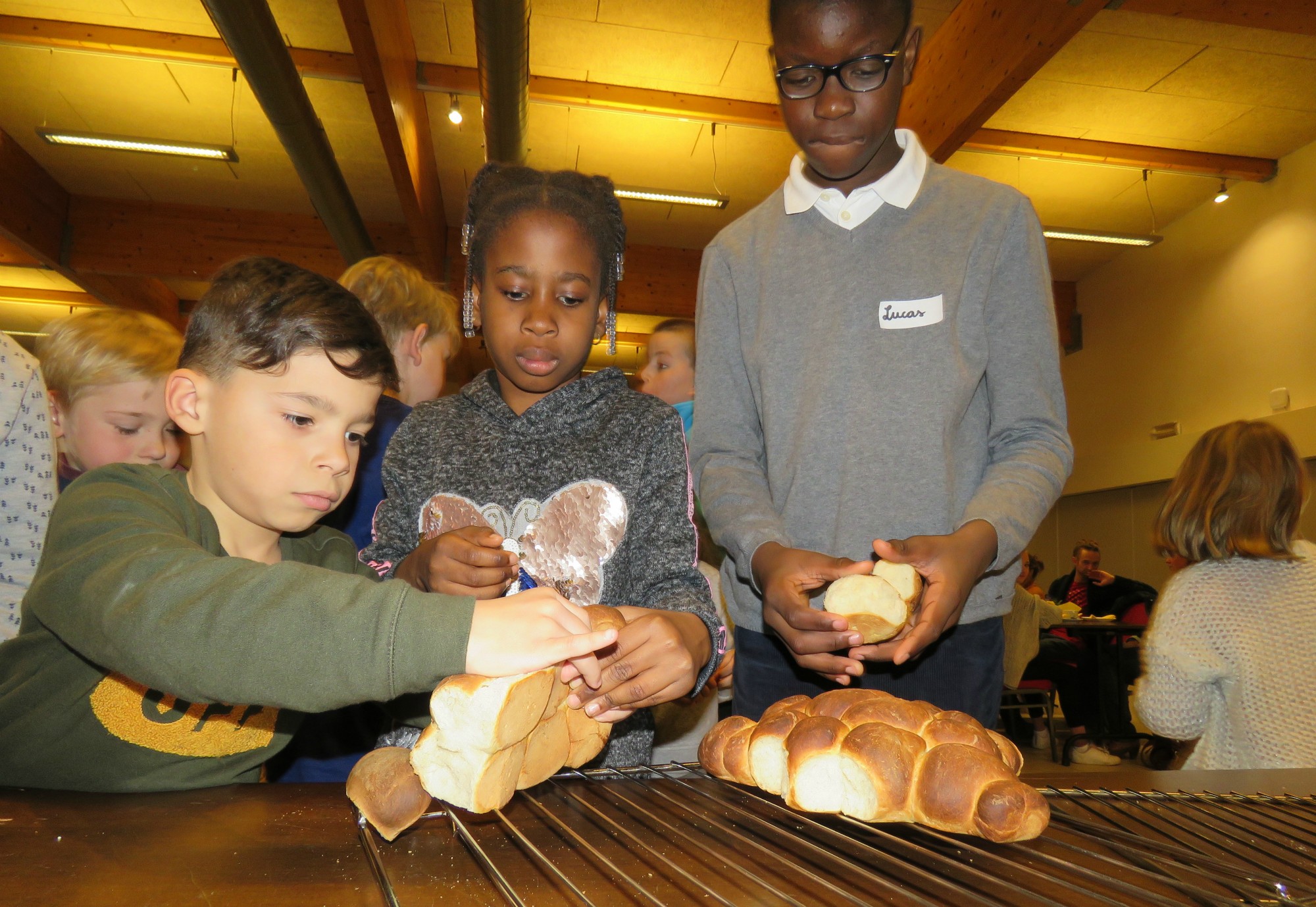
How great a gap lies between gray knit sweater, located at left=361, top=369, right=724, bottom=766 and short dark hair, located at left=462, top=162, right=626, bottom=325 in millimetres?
269

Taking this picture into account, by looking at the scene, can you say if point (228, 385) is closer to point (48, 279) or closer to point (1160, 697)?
point (1160, 697)

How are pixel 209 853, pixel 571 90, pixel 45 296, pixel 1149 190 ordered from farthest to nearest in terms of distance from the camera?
pixel 45 296
pixel 1149 190
pixel 571 90
pixel 209 853

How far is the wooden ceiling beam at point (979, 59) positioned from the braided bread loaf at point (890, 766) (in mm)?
4477

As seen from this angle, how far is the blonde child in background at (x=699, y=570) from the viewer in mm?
1737

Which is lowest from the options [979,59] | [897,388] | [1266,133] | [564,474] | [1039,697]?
[1039,697]

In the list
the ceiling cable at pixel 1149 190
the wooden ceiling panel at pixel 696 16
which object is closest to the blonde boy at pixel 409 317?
the wooden ceiling panel at pixel 696 16

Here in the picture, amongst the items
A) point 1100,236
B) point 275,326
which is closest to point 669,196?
point 1100,236

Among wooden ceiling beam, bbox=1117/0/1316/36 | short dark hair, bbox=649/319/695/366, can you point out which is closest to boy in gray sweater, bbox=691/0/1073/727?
short dark hair, bbox=649/319/695/366

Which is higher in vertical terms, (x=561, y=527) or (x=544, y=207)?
(x=544, y=207)

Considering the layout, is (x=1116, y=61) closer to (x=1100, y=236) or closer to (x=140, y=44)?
(x=1100, y=236)

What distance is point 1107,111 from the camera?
714cm

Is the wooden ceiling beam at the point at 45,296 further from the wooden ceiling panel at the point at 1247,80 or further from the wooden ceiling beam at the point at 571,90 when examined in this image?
the wooden ceiling panel at the point at 1247,80

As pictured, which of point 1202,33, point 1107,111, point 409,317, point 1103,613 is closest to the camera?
point 409,317

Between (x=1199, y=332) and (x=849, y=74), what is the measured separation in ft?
31.7
